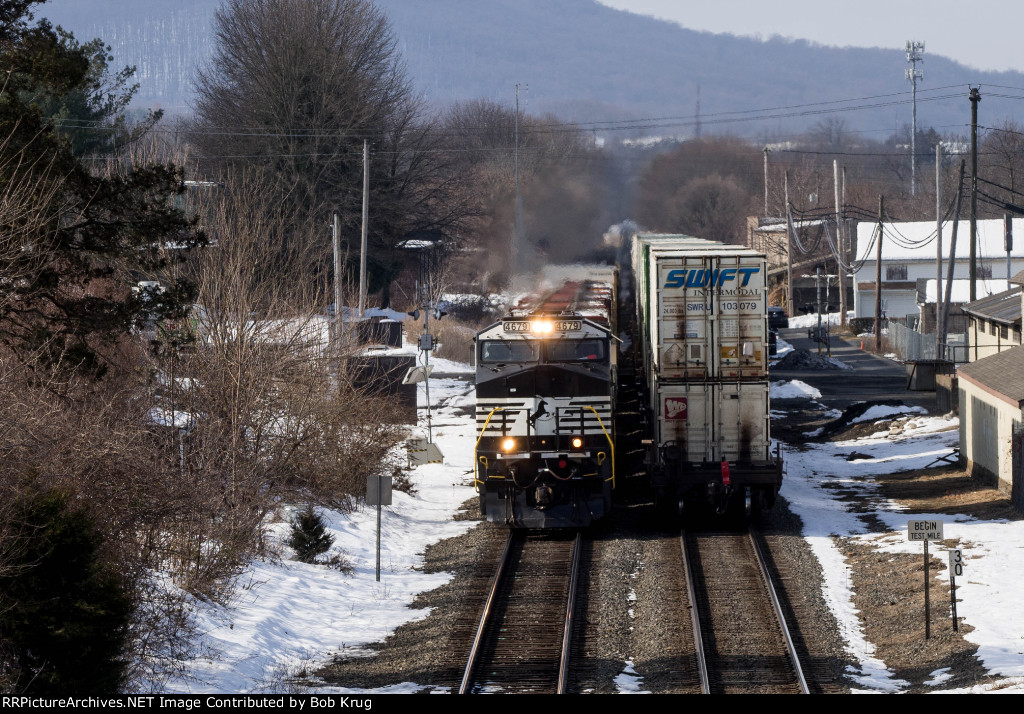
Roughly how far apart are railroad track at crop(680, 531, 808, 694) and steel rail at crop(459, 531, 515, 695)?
2805 mm

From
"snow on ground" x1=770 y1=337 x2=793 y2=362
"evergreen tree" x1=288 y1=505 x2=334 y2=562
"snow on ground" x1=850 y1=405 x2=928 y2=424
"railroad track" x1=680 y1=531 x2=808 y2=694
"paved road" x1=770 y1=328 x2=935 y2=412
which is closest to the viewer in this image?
"railroad track" x1=680 y1=531 x2=808 y2=694

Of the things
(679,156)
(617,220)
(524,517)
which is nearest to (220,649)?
(524,517)

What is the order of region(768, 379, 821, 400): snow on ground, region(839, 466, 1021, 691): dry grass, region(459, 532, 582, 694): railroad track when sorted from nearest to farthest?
region(459, 532, 582, 694): railroad track, region(839, 466, 1021, 691): dry grass, region(768, 379, 821, 400): snow on ground

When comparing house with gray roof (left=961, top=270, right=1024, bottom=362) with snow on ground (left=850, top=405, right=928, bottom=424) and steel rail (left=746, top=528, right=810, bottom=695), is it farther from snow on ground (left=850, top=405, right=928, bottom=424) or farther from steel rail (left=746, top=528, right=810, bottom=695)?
steel rail (left=746, top=528, right=810, bottom=695)

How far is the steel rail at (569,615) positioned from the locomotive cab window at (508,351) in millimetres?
3569

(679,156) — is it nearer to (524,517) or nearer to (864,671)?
(524,517)

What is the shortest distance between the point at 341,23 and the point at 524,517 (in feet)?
135

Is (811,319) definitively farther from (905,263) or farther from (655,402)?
(655,402)

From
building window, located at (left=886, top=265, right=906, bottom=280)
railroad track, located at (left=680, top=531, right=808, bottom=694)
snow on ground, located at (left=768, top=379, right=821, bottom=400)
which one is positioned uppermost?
building window, located at (left=886, top=265, right=906, bottom=280)

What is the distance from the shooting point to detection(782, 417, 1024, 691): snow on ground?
14.1 m

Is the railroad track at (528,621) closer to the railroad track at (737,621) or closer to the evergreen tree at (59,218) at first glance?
the railroad track at (737,621)

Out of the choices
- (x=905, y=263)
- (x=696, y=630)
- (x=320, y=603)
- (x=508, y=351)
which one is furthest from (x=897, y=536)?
(x=905, y=263)

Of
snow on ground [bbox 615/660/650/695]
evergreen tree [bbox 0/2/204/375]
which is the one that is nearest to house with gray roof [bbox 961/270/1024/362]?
snow on ground [bbox 615/660/650/695]

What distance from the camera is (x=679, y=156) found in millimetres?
94938
